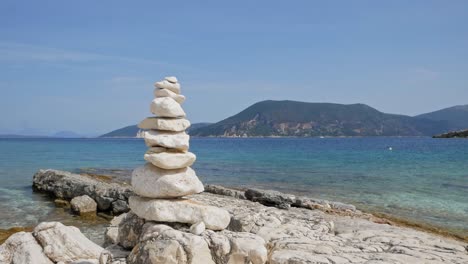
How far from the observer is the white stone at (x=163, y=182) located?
869 centimetres

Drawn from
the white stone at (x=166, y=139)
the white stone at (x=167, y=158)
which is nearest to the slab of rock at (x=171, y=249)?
the white stone at (x=167, y=158)

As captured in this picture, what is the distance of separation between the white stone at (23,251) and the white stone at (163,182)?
3784 millimetres

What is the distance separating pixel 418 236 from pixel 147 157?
7.24m

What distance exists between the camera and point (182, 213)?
868cm

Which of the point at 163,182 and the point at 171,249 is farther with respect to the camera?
the point at 163,182

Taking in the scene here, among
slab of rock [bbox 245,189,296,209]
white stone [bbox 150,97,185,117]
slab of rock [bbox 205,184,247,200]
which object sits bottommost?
slab of rock [bbox 205,184,247,200]

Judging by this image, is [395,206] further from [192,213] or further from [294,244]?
[192,213]

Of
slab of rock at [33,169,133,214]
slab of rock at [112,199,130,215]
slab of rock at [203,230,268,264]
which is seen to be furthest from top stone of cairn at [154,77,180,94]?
slab of rock at [33,169,133,214]

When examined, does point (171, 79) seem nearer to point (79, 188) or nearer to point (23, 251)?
point (23, 251)

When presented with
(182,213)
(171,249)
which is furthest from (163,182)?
(171,249)

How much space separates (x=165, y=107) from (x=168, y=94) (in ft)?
1.38

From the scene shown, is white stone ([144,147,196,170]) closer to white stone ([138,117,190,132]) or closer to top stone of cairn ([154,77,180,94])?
white stone ([138,117,190,132])

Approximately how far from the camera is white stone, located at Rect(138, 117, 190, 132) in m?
8.95

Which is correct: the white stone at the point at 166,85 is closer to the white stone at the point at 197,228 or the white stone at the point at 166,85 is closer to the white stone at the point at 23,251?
the white stone at the point at 197,228
